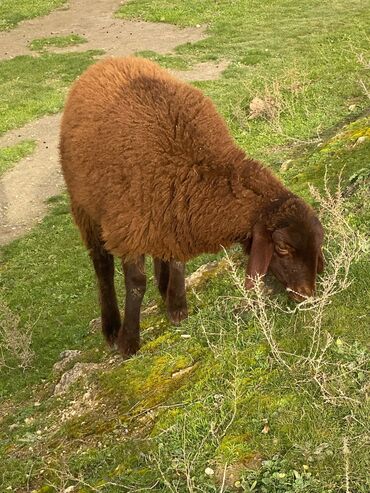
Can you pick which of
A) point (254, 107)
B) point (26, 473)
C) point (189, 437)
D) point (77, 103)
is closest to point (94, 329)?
point (77, 103)

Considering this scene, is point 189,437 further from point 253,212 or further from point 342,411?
point 253,212

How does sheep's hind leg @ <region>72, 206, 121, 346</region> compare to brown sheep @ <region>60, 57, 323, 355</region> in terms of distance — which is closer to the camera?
brown sheep @ <region>60, 57, 323, 355</region>

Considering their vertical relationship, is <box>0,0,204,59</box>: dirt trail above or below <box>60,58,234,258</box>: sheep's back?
below

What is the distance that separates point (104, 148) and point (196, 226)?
1122 millimetres

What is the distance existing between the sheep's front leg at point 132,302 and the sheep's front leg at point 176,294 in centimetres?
27

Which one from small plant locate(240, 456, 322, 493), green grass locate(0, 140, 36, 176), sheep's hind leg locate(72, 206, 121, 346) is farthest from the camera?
green grass locate(0, 140, 36, 176)

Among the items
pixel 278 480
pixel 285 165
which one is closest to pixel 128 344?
pixel 278 480

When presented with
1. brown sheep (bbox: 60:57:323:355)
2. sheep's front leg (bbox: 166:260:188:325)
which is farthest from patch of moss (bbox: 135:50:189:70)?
sheep's front leg (bbox: 166:260:188:325)

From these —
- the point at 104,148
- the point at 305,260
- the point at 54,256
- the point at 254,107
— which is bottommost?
the point at 54,256

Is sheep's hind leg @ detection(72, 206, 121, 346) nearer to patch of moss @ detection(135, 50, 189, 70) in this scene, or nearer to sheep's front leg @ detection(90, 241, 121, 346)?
sheep's front leg @ detection(90, 241, 121, 346)

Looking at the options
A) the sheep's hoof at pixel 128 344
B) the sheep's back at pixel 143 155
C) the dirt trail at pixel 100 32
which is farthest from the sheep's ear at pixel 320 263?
the dirt trail at pixel 100 32

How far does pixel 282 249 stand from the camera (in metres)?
4.47

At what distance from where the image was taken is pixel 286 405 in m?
3.52

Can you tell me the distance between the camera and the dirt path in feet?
39.9
